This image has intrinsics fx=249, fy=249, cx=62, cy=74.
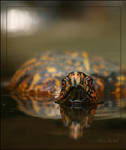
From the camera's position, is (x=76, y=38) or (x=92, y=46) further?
(x=76, y=38)

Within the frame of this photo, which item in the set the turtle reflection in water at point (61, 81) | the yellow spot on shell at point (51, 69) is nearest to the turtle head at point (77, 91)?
the turtle reflection in water at point (61, 81)

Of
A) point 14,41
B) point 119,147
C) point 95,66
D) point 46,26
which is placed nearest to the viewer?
point 119,147

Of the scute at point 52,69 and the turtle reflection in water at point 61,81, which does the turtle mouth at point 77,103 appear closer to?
the turtle reflection in water at point 61,81

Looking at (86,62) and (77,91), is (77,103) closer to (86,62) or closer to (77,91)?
(77,91)

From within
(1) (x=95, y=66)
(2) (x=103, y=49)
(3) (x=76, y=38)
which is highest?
(3) (x=76, y=38)

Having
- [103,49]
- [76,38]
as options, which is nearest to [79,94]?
[103,49]

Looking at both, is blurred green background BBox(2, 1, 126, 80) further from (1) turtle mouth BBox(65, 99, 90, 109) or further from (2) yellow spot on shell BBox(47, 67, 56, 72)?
(1) turtle mouth BBox(65, 99, 90, 109)

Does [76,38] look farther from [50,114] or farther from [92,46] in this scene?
[50,114]

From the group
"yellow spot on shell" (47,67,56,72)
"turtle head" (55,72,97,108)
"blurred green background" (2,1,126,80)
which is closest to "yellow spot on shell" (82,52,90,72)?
"yellow spot on shell" (47,67,56,72)
